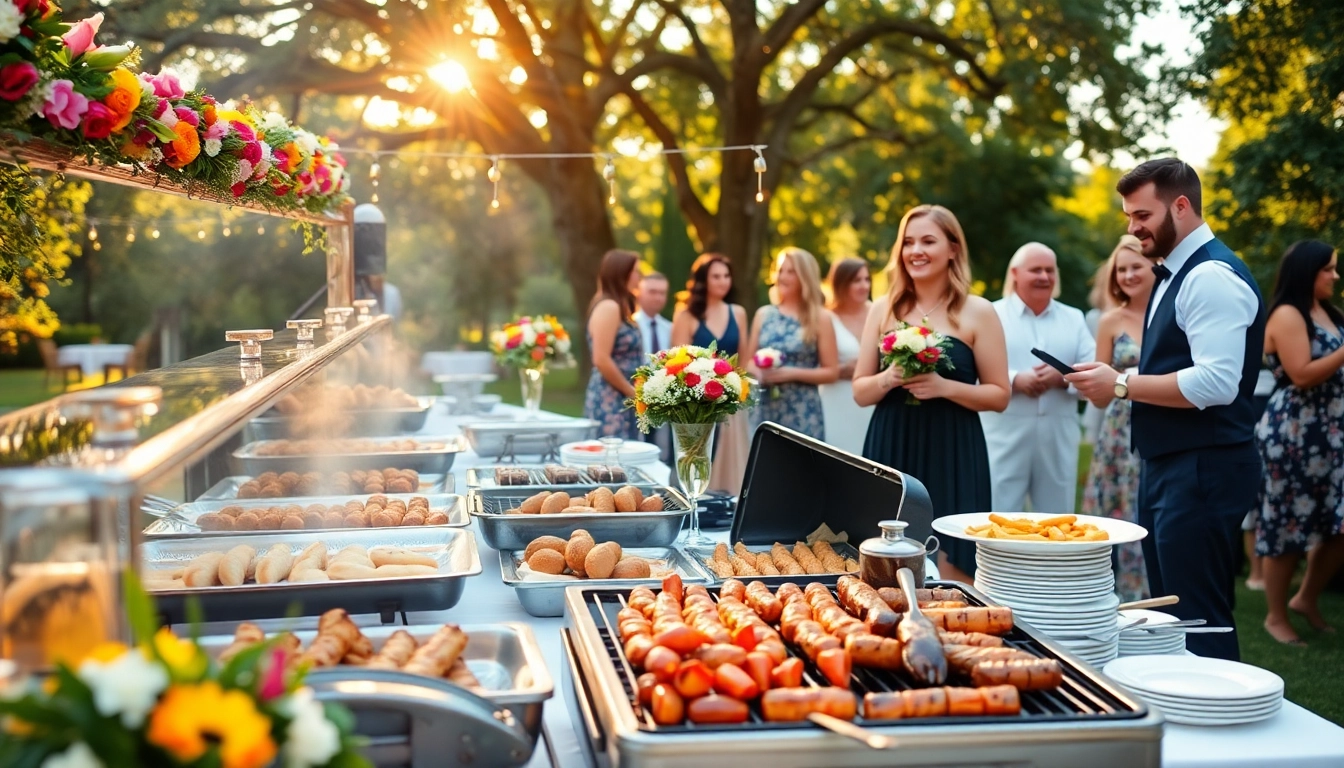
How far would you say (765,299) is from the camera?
800 inches

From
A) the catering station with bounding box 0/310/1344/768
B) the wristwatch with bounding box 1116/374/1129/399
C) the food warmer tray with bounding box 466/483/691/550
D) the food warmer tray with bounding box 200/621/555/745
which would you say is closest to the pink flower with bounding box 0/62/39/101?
the catering station with bounding box 0/310/1344/768

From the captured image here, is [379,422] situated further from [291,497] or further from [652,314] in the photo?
[652,314]

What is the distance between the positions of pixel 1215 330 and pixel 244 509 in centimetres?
284

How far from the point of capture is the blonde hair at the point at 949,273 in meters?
4.42

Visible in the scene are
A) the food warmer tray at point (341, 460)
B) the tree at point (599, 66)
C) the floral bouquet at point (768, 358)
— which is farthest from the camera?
the tree at point (599, 66)

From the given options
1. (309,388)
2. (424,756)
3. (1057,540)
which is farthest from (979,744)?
(309,388)

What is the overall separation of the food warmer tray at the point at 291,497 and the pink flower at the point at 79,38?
1497 mm

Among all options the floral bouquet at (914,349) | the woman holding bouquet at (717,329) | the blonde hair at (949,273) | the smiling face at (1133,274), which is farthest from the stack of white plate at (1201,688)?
the woman holding bouquet at (717,329)

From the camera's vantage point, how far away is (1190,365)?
361 cm

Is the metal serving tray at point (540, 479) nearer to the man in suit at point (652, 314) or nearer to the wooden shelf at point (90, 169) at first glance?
the wooden shelf at point (90, 169)

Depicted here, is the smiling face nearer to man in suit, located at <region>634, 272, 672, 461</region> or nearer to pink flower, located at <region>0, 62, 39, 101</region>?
man in suit, located at <region>634, 272, 672, 461</region>

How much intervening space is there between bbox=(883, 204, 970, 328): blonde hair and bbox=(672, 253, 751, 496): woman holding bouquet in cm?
293

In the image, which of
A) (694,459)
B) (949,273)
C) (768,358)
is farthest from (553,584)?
(768,358)

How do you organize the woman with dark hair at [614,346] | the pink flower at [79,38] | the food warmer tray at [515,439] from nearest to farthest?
the pink flower at [79,38] → the food warmer tray at [515,439] → the woman with dark hair at [614,346]
